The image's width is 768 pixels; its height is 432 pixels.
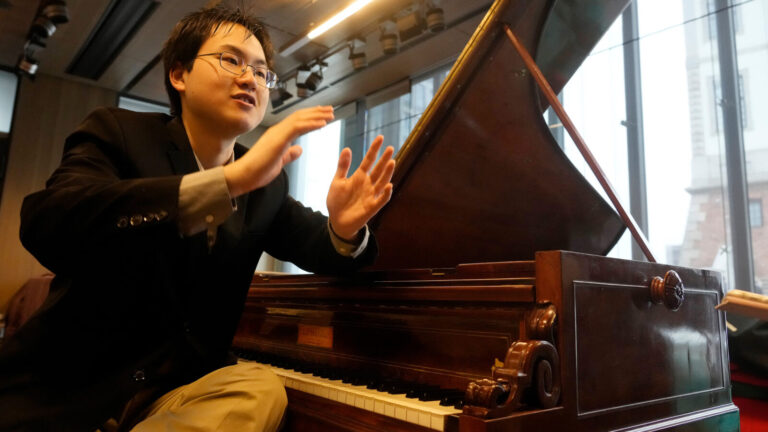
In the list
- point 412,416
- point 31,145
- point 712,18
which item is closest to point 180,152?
point 412,416

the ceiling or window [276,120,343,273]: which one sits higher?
the ceiling

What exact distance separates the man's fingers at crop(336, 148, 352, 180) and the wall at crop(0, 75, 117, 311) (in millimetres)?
6311

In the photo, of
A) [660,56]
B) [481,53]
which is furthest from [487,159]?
[660,56]

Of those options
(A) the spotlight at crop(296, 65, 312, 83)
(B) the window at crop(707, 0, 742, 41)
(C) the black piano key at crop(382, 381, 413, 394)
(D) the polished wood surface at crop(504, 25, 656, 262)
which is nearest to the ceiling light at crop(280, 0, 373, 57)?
(A) the spotlight at crop(296, 65, 312, 83)

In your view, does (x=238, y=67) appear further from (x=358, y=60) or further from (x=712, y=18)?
(x=358, y=60)

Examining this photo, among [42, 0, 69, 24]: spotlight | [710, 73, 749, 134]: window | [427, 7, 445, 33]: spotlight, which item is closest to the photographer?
[710, 73, 749, 134]: window

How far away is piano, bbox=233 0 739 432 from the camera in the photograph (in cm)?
108

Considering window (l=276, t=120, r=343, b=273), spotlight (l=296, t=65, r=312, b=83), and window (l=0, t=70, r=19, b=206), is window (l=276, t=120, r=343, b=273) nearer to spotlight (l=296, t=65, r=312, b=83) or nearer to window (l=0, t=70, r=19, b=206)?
spotlight (l=296, t=65, r=312, b=83)

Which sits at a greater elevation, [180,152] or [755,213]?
[755,213]

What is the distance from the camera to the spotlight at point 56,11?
15.1 feet

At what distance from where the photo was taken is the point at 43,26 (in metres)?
4.80

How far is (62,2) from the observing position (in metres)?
4.62


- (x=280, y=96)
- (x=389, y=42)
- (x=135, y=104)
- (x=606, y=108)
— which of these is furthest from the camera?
(x=135, y=104)

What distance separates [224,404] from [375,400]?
325mm
